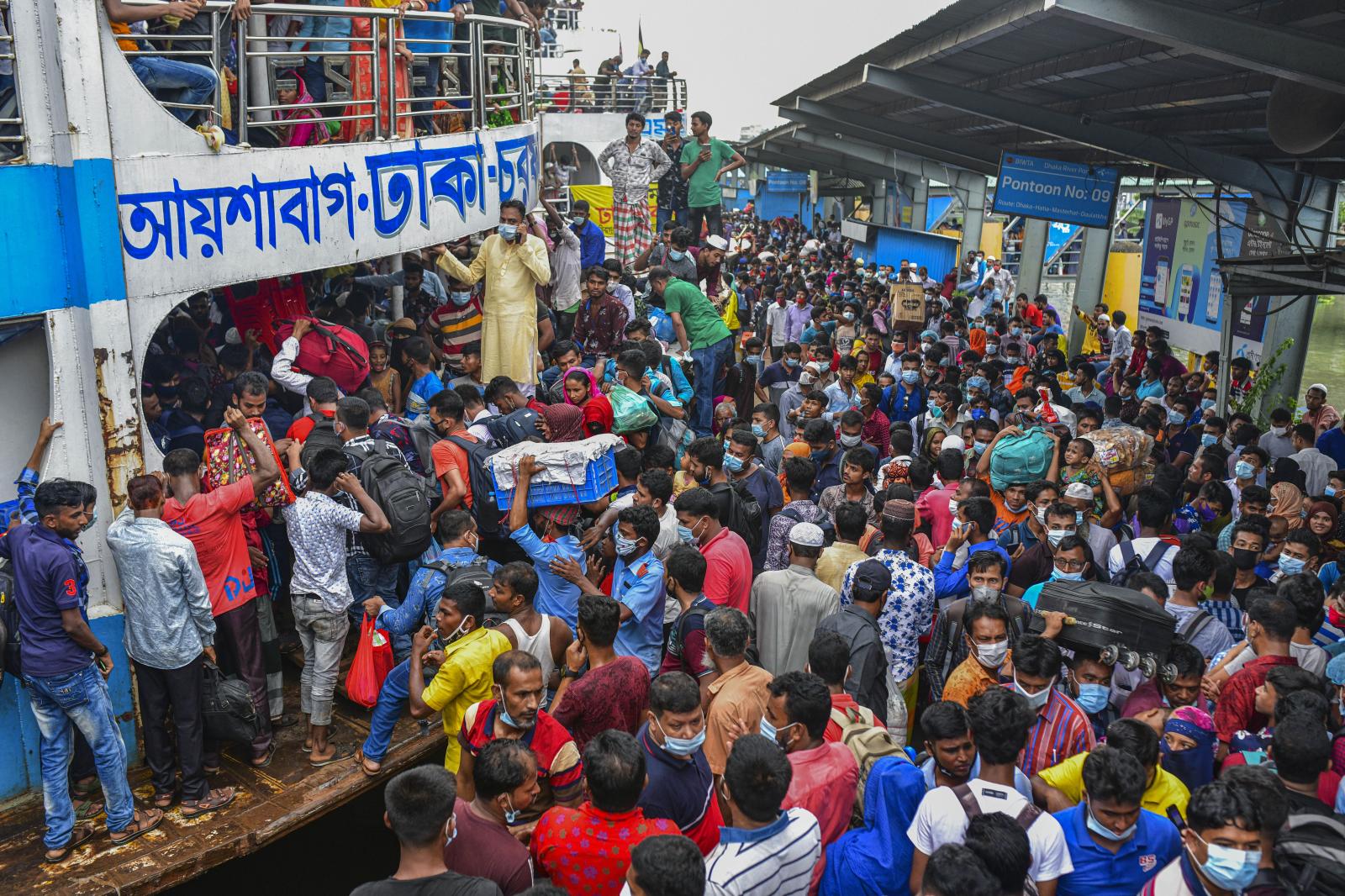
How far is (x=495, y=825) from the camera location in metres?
3.85

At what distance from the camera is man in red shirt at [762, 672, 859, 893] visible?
416cm

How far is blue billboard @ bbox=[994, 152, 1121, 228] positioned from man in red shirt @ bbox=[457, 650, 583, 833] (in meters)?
13.0

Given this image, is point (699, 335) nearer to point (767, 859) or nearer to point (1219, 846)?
point (767, 859)

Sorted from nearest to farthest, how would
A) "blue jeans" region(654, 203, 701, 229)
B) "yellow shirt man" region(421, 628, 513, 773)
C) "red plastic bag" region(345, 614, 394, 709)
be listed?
"yellow shirt man" region(421, 628, 513, 773), "red plastic bag" region(345, 614, 394, 709), "blue jeans" region(654, 203, 701, 229)

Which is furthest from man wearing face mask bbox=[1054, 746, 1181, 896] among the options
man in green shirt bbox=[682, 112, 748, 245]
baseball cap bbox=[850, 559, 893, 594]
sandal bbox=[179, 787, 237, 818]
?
man in green shirt bbox=[682, 112, 748, 245]

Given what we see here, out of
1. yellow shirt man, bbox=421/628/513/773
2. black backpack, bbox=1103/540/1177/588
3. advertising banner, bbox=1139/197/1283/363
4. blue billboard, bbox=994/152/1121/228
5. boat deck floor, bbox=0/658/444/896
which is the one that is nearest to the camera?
yellow shirt man, bbox=421/628/513/773

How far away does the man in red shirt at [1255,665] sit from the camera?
4.90 m

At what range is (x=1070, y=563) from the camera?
609 centimetres

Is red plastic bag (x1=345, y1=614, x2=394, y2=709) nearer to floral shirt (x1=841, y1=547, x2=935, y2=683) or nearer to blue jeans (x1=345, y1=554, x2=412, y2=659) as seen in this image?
blue jeans (x1=345, y1=554, x2=412, y2=659)

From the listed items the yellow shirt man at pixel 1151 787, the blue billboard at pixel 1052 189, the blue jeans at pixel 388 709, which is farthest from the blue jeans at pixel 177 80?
the blue billboard at pixel 1052 189

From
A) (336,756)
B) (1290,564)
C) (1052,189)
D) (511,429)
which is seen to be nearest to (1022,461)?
(1290,564)

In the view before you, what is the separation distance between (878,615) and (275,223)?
4441mm

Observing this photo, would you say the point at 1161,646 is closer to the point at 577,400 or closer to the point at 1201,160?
the point at 577,400

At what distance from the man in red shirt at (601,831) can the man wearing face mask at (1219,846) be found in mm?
1733
